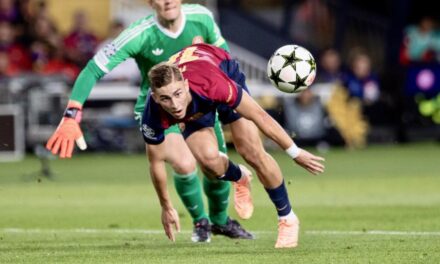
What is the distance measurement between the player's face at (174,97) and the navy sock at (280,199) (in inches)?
41.9

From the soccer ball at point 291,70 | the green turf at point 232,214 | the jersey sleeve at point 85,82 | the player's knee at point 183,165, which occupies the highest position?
the soccer ball at point 291,70

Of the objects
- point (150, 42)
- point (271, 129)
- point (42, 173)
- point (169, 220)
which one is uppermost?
point (150, 42)

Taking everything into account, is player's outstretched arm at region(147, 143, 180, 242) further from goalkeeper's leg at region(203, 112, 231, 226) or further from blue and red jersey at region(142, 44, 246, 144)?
goalkeeper's leg at region(203, 112, 231, 226)

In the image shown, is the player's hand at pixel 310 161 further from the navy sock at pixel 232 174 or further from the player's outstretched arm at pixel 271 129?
the navy sock at pixel 232 174

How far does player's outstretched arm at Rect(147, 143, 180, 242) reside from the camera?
35.9ft

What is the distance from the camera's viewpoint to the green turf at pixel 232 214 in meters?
10.4

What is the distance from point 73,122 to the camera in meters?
11.1

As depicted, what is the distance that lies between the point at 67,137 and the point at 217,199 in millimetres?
1662

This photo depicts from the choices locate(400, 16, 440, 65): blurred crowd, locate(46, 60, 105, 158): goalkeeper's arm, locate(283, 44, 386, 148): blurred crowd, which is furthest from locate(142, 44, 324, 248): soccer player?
locate(400, 16, 440, 65): blurred crowd

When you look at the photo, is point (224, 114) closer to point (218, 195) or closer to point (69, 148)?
point (218, 195)

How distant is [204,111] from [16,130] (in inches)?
530

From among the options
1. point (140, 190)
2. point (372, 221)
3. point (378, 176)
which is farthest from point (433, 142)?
point (372, 221)

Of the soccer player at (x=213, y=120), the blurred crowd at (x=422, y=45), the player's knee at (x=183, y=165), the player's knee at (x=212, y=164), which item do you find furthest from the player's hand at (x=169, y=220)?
the blurred crowd at (x=422, y=45)

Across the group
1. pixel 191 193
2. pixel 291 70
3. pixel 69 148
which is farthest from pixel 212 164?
pixel 69 148
